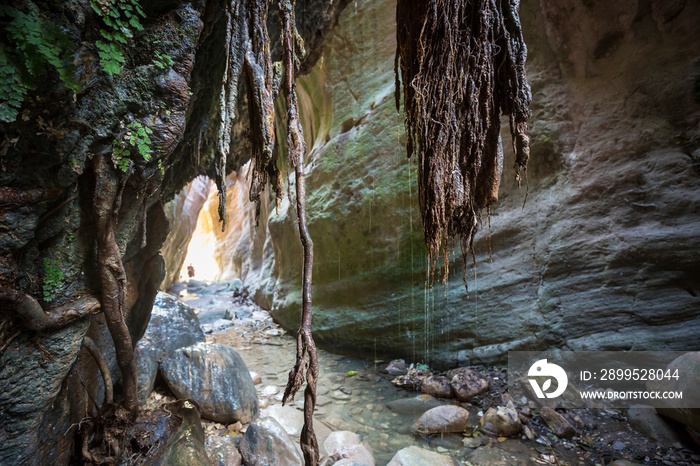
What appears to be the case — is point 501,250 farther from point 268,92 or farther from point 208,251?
point 208,251

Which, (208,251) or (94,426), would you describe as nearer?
(94,426)

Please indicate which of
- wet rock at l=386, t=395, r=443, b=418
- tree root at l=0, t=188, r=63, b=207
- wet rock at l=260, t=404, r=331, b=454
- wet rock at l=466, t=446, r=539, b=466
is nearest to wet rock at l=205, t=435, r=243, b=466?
wet rock at l=260, t=404, r=331, b=454

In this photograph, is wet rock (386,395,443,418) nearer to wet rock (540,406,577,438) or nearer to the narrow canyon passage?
the narrow canyon passage

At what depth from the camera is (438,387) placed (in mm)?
4719

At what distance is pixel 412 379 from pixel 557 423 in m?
2.05

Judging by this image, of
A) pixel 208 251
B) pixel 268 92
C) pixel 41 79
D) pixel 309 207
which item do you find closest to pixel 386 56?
pixel 309 207

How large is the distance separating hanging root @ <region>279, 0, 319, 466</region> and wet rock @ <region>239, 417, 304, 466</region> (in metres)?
1.82

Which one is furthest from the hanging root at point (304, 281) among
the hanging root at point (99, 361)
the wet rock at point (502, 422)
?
the wet rock at point (502, 422)

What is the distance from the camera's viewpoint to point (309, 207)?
7.25 meters

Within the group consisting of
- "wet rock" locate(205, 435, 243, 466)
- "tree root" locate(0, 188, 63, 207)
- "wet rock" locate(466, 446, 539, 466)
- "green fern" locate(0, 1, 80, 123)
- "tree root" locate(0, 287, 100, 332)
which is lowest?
"wet rock" locate(466, 446, 539, 466)

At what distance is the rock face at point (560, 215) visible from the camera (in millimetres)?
4016

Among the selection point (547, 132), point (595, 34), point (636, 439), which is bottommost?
point (636, 439)

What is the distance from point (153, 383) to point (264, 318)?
5.99 m

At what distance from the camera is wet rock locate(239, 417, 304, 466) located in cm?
291
